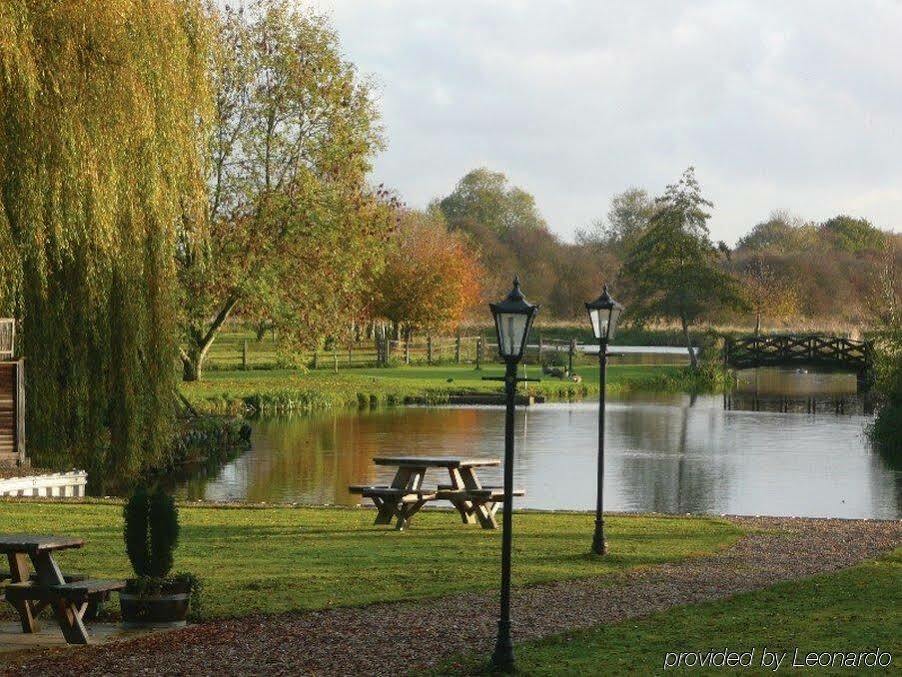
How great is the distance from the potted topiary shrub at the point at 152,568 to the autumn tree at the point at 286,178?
1105 inches

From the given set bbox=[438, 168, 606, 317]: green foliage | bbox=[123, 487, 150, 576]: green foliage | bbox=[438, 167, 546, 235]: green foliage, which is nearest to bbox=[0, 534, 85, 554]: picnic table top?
bbox=[123, 487, 150, 576]: green foliage

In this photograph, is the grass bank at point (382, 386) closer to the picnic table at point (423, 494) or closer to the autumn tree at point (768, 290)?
the autumn tree at point (768, 290)

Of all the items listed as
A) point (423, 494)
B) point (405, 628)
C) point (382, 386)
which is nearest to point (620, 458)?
point (423, 494)

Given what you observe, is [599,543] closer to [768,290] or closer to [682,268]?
[682,268]

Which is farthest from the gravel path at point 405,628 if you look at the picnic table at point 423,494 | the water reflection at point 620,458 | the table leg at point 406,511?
the water reflection at point 620,458

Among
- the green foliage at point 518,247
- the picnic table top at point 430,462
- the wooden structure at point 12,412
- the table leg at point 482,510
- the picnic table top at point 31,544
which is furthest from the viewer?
the green foliage at point 518,247

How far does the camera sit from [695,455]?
3077cm

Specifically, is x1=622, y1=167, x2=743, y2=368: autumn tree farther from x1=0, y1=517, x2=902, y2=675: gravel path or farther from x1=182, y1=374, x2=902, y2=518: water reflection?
x1=0, y1=517, x2=902, y2=675: gravel path

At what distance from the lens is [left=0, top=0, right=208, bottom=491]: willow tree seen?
17.5 meters

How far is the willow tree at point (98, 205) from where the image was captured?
1748cm

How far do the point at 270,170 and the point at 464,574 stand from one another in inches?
1126

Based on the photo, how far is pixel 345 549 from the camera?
47.2 feet

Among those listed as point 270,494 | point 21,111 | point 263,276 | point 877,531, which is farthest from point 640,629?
point 263,276

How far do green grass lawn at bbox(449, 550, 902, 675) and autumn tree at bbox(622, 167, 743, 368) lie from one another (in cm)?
5077
